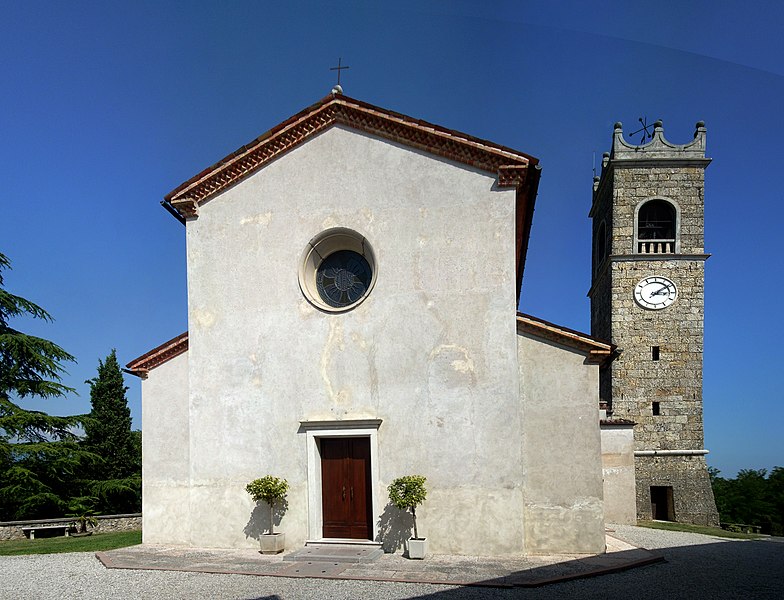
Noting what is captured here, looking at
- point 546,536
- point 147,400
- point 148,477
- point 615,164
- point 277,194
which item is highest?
point 615,164

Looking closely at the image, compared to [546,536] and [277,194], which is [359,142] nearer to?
[277,194]

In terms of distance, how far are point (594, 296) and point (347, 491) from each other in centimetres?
2608

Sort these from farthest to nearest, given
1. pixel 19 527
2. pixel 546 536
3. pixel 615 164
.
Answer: pixel 615 164
pixel 19 527
pixel 546 536

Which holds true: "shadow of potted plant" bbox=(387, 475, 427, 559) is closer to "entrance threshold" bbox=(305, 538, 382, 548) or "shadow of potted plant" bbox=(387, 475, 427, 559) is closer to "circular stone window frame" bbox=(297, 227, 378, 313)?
"entrance threshold" bbox=(305, 538, 382, 548)

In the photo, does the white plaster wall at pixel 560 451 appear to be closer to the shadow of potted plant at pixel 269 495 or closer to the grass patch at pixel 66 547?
the shadow of potted plant at pixel 269 495

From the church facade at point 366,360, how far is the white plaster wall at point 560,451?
0.03 meters

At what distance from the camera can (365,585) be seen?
877cm

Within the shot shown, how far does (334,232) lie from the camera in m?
12.5

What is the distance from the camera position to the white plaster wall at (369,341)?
11.1 metres

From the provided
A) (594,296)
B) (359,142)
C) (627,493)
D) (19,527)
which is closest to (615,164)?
(594,296)

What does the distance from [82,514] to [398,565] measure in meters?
15.1

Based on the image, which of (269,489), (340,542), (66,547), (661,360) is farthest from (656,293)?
(66,547)

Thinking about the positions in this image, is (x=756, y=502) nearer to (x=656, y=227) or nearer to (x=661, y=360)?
(x=661, y=360)

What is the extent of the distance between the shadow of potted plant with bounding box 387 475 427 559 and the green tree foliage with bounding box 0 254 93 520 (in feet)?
49.2
